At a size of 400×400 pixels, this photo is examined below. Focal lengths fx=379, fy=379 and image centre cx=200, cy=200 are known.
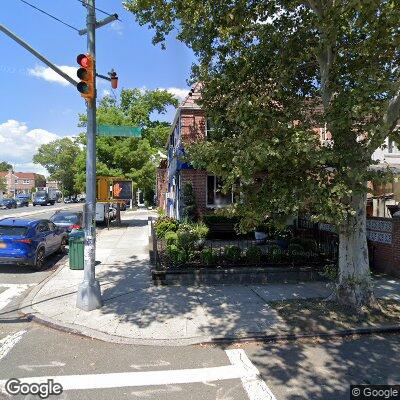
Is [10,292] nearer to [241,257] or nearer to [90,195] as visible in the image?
[90,195]

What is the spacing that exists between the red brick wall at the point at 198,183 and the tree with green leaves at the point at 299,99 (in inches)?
333

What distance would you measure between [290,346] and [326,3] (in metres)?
6.03

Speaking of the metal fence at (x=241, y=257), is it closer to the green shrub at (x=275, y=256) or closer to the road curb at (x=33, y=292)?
the green shrub at (x=275, y=256)

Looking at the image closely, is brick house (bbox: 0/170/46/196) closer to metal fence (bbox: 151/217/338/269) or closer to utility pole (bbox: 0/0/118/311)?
metal fence (bbox: 151/217/338/269)

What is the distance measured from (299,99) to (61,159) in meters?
88.9

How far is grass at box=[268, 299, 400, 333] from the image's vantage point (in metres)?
6.52

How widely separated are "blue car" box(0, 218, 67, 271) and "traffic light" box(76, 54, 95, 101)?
5.99 m

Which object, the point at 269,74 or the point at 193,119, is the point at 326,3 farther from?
the point at 193,119

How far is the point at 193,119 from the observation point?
1692cm

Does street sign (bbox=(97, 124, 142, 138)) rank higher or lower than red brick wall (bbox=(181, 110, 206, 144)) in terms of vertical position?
lower

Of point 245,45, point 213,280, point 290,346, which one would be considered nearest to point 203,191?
point 213,280

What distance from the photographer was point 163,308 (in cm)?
755
